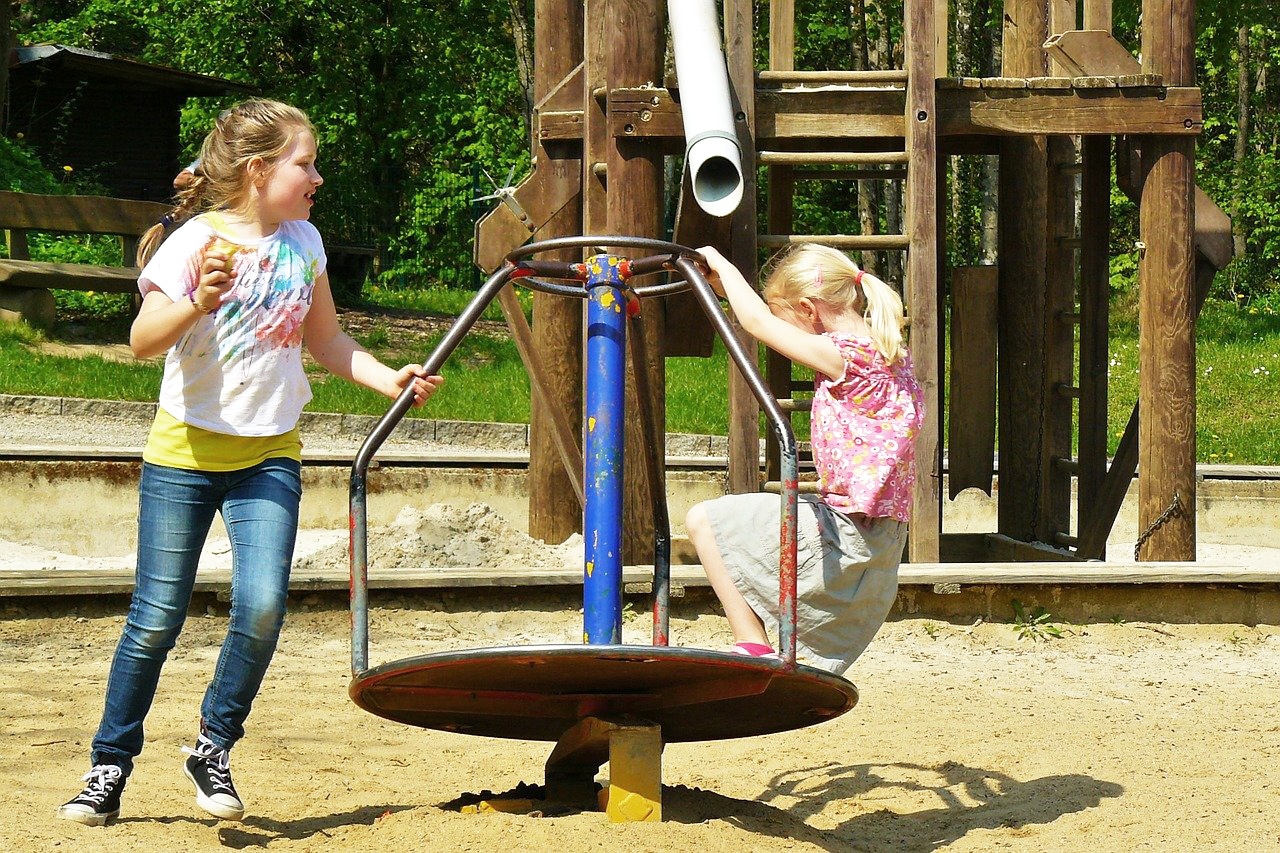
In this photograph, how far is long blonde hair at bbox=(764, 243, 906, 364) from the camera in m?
3.53

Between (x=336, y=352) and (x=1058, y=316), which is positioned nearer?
(x=336, y=352)

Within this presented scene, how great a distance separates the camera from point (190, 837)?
10.9 ft

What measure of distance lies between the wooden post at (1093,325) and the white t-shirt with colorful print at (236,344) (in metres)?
4.98

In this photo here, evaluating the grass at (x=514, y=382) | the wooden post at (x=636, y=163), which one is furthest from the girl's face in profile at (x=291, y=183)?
the grass at (x=514, y=382)

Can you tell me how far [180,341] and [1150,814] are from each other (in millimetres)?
2493

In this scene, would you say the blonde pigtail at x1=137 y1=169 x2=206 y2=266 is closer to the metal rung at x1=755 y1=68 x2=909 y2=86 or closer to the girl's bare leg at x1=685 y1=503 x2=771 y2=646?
the girl's bare leg at x1=685 y1=503 x2=771 y2=646

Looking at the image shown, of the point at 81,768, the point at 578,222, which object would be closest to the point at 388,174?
the point at 578,222

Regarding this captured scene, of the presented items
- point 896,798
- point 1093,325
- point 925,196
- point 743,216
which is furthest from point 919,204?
point 896,798

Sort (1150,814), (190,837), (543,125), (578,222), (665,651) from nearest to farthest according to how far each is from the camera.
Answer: (665,651), (190,837), (1150,814), (543,125), (578,222)

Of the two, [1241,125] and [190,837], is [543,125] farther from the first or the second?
[1241,125]

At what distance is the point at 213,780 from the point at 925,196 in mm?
4007

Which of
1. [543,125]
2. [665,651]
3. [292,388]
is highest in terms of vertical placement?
[543,125]

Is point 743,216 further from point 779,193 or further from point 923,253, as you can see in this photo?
point 779,193

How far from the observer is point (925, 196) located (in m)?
6.44
